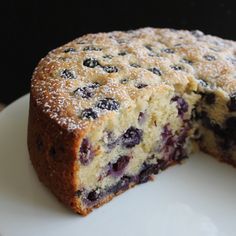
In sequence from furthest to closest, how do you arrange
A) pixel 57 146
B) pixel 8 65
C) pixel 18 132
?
pixel 8 65, pixel 18 132, pixel 57 146

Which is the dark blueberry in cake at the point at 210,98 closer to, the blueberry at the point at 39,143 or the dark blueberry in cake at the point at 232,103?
the dark blueberry in cake at the point at 232,103

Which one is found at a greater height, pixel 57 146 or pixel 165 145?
pixel 57 146

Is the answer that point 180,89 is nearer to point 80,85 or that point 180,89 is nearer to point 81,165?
point 80,85

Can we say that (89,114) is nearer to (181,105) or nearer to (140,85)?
(140,85)

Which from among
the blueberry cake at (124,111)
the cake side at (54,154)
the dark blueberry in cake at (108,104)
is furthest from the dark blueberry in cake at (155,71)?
the cake side at (54,154)

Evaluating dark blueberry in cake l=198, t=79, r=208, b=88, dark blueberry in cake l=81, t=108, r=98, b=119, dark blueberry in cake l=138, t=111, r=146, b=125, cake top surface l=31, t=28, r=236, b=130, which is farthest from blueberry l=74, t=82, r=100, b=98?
dark blueberry in cake l=198, t=79, r=208, b=88

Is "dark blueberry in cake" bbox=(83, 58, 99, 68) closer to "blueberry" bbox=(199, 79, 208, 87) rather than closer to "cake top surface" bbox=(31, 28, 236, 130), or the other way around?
"cake top surface" bbox=(31, 28, 236, 130)

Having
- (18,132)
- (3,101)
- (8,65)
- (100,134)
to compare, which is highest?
(100,134)

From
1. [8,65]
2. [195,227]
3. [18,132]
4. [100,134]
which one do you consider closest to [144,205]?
[195,227]
